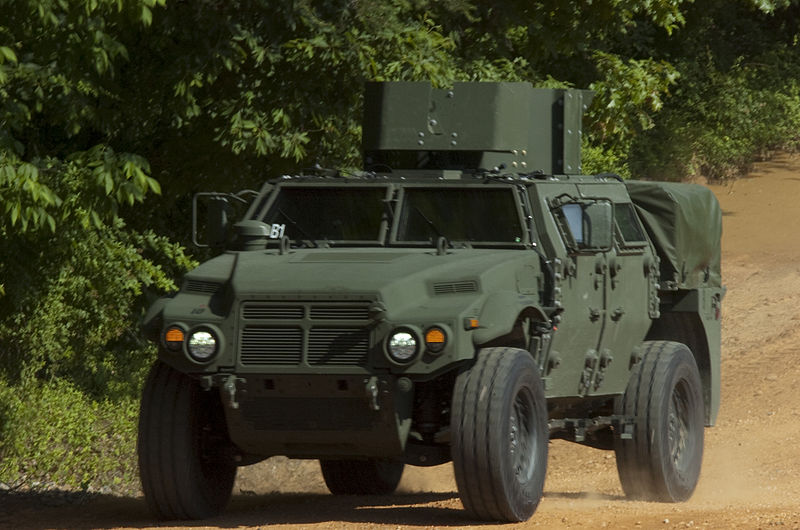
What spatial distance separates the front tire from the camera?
8148 mm

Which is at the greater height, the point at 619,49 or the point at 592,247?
the point at 619,49

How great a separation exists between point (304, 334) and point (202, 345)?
0.56 metres

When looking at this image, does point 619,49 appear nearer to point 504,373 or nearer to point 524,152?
point 524,152

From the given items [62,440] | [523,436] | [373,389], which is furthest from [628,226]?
[62,440]

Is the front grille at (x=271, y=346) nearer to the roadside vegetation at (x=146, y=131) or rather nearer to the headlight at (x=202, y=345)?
the headlight at (x=202, y=345)

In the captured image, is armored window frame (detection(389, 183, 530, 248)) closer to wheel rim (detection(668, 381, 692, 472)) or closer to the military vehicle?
the military vehicle

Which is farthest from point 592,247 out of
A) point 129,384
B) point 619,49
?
point 619,49

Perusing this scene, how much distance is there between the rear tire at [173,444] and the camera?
28.6ft

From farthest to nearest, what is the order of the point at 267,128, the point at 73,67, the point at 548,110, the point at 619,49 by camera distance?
the point at 619,49
the point at 267,128
the point at 548,110
the point at 73,67

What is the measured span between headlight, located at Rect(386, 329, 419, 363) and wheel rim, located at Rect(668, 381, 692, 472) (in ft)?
11.0

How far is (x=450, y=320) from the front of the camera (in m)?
8.05

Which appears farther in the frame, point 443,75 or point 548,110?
point 443,75

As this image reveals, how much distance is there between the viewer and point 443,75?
12.8 metres

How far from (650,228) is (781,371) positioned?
667 cm
